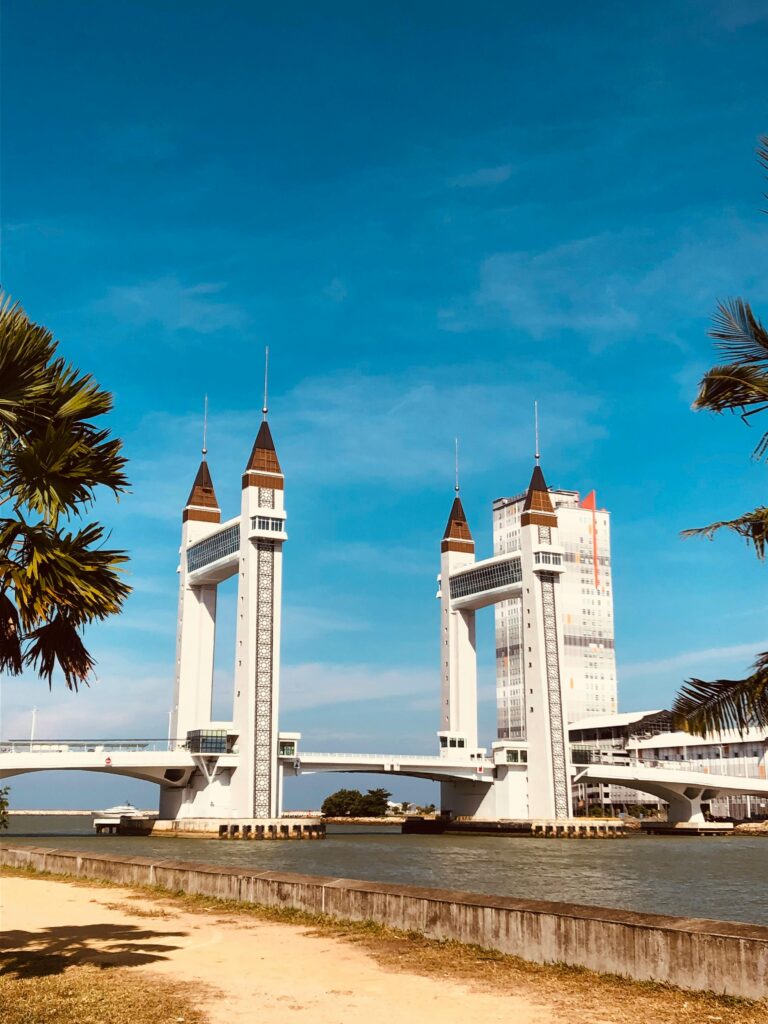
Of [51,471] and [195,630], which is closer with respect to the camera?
[51,471]

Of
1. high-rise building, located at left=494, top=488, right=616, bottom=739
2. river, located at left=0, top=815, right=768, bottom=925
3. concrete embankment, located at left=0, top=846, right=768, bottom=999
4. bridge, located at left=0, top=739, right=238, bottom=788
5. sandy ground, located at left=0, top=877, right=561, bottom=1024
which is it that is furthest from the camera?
high-rise building, located at left=494, top=488, right=616, bottom=739

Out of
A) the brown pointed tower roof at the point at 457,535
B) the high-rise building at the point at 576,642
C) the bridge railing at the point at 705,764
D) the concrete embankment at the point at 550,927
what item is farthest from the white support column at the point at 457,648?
the concrete embankment at the point at 550,927

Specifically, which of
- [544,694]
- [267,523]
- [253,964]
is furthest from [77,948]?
[544,694]

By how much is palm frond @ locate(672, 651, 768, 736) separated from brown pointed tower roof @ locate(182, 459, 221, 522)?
103395 mm

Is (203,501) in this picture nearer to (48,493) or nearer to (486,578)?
(486,578)

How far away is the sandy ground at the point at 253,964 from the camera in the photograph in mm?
10016

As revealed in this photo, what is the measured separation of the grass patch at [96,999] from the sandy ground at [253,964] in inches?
12.4

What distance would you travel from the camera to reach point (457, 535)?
120 meters

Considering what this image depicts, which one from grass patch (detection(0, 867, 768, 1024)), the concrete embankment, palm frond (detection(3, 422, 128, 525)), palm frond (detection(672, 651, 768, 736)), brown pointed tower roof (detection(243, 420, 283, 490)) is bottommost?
grass patch (detection(0, 867, 768, 1024))

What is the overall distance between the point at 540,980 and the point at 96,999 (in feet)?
14.9

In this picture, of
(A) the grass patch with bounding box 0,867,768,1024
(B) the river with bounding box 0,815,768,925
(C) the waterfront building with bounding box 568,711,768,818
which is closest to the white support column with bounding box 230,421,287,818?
(B) the river with bounding box 0,815,768,925

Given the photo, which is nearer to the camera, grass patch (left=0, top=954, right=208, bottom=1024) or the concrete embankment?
grass patch (left=0, top=954, right=208, bottom=1024)

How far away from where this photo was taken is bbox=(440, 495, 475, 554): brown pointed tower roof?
118500 mm

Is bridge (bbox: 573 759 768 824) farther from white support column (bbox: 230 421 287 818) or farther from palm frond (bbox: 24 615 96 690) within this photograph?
palm frond (bbox: 24 615 96 690)
